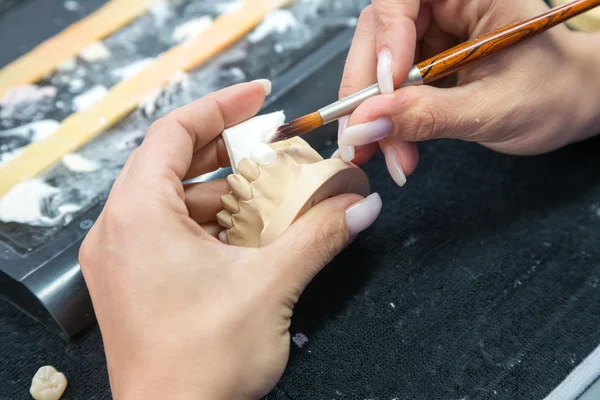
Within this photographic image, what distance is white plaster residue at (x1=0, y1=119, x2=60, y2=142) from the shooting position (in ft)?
4.26

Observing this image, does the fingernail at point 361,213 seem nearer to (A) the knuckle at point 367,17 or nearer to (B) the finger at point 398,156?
(B) the finger at point 398,156

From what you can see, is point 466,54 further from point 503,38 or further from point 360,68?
point 360,68

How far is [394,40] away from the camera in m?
0.87

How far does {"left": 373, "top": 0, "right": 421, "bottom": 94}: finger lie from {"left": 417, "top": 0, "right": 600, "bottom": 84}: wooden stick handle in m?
0.05

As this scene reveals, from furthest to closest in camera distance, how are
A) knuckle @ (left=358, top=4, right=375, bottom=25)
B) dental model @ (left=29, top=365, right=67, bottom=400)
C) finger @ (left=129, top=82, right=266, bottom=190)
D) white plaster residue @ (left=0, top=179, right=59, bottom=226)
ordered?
white plaster residue @ (left=0, top=179, right=59, bottom=226) → knuckle @ (left=358, top=4, right=375, bottom=25) → dental model @ (left=29, top=365, right=67, bottom=400) → finger @ (left=129, top=82, right=266, bottom=190)

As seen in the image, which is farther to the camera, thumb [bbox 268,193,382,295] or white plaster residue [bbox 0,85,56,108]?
white plaster residue [bbox 0,85,56,108]

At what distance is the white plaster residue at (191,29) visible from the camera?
1446mm

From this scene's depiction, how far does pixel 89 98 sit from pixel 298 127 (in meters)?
0.75

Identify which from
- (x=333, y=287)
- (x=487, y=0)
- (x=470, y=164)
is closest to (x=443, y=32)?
(x=487, y=0)

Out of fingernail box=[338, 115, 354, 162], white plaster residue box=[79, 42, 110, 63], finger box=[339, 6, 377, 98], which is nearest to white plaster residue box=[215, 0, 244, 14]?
white plaster residue box=[79, 42, 110, 63]

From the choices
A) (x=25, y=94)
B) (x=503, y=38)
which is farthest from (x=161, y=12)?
(x=503, y=38)

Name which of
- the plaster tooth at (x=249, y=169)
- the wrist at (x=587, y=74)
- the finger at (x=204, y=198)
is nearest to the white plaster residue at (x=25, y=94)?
the finger at (x=204, y=198)

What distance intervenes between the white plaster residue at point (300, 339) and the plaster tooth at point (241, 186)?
0.85 feet

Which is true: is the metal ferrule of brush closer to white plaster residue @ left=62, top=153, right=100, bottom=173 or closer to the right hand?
the right hand
